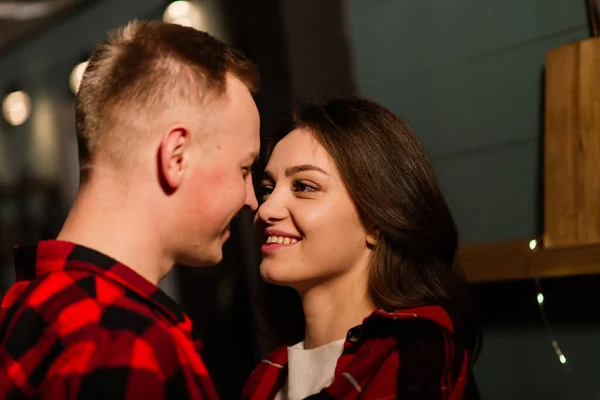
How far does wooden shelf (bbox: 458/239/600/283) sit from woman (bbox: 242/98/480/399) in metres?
0.17

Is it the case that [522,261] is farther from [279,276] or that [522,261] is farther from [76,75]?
[76,75]

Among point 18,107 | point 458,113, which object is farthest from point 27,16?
point 458,113

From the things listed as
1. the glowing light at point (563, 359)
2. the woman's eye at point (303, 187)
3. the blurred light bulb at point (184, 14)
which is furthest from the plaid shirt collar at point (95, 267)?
the blurred light bulb at point (184, 14)

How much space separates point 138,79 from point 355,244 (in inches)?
25.8

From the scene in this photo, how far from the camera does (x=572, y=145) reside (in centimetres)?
169

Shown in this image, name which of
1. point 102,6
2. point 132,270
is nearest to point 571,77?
point 132,270

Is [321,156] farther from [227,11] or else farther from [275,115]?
[227,11]

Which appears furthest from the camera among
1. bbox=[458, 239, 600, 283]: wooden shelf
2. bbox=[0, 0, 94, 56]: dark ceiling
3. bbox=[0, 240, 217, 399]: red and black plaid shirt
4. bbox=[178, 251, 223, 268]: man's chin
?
bbox=[0, 0, 94, 56]: dark ceiling

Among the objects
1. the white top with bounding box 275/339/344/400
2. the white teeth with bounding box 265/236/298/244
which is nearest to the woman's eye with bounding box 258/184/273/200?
the white teeth with bounding box 265/236/298/244

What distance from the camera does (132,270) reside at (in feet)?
3.33

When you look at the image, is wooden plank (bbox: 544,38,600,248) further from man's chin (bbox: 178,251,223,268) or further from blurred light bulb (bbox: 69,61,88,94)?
blurred light bulb (bbox: 69,61,88,94)

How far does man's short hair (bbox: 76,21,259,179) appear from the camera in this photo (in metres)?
1.08

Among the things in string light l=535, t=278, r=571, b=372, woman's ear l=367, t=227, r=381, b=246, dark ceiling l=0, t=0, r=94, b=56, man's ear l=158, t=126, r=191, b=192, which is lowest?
string light l=535, t=278, r=571, b=372

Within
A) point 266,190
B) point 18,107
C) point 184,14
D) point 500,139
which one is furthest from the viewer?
point 18,107
